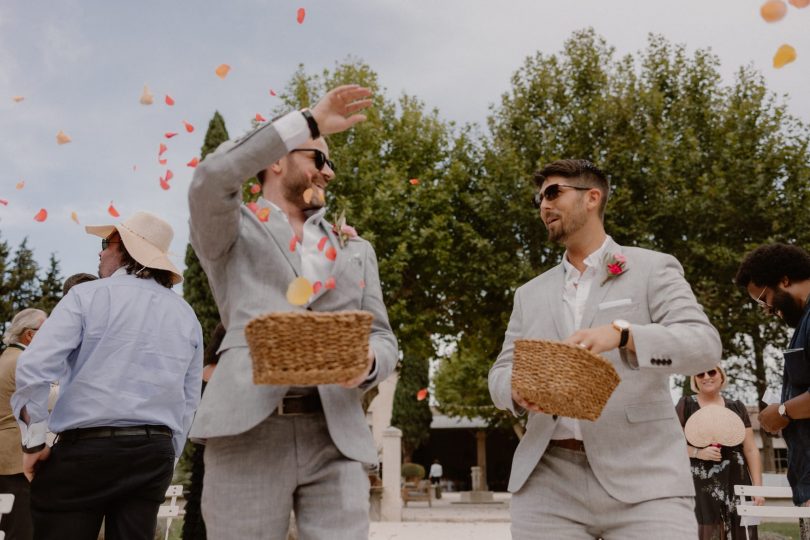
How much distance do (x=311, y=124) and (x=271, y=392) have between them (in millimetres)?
959

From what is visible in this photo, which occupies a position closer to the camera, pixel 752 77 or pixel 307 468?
pixel 307 468

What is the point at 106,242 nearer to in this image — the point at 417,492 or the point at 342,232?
the point at 342,232

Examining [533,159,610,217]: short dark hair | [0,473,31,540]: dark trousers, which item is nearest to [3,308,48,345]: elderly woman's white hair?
[0,473,31,540]: dark trousers

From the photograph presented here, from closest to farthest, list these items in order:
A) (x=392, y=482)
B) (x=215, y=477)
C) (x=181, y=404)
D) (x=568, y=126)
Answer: (x=215, y=477), (x=181, y=404), (x=392, y=482), (x=568, y=126)

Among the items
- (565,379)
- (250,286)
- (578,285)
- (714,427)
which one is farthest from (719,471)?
(250,286)

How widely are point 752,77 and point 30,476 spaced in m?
20.8

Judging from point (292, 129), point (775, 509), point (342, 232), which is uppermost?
point (292, 129)

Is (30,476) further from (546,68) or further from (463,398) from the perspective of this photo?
(463,398)

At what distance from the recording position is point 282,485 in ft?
8.41

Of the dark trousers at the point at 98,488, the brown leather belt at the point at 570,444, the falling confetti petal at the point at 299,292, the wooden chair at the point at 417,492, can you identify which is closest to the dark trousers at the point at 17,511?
the dark trousers at the point at 98,488

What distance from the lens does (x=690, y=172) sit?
18.8 meters

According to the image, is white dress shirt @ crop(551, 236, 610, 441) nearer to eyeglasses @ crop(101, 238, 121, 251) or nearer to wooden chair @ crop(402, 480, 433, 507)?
eyeglasses @ crop(101, 238, 121, 251)

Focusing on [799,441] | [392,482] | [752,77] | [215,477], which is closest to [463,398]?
[392,482]

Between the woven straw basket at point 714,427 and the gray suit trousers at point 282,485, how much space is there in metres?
5.59
